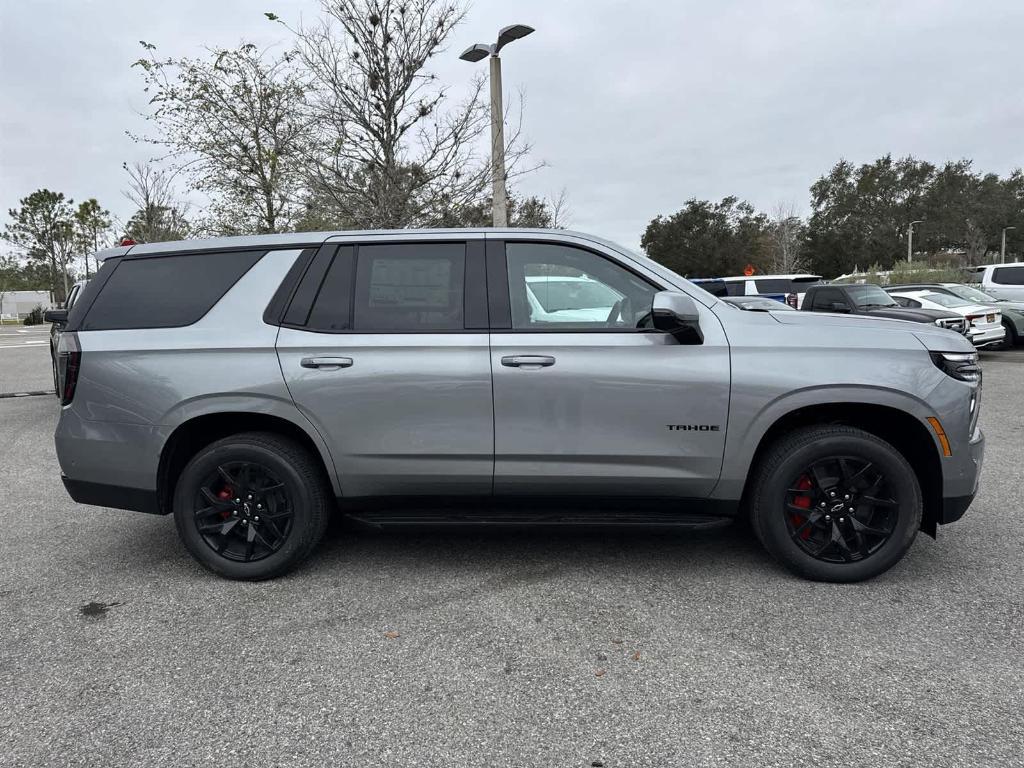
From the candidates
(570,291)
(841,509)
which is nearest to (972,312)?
(841,509)

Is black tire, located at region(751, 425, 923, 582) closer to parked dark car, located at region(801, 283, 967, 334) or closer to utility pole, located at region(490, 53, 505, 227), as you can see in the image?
utility pole, located at region(490, 53, 505, 227)

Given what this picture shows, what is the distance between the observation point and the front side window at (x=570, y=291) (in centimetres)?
354

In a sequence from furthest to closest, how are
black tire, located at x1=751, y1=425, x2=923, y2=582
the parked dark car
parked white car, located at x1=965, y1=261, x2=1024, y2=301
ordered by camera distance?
parked white car, located at x1=965, y1=261, x2=1024, y2=301, the parked dark car, black tire, located at x1=751, y1=425, x2=923, y2=582

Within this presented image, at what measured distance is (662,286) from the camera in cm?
354

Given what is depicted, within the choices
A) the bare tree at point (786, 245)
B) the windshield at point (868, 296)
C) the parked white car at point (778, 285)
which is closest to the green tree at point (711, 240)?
the bare tree at point (786, 245)

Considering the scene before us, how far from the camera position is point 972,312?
13.7m

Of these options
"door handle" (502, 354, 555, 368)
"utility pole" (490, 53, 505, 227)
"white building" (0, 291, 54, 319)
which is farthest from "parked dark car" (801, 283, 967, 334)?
"white building" (0, 291, 54, 319)

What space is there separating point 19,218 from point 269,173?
181 feet

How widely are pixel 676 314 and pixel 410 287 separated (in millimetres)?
1322

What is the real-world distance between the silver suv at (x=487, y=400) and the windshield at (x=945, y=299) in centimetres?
1278

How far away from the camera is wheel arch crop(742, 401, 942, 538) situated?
11.2ft

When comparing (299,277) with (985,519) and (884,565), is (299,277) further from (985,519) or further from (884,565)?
(985,519)

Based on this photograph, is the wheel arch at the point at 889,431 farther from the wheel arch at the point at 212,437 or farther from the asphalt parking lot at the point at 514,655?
the wheel arch at the point at 212,437

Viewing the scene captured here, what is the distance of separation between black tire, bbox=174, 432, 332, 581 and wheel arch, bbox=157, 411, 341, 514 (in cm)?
6
